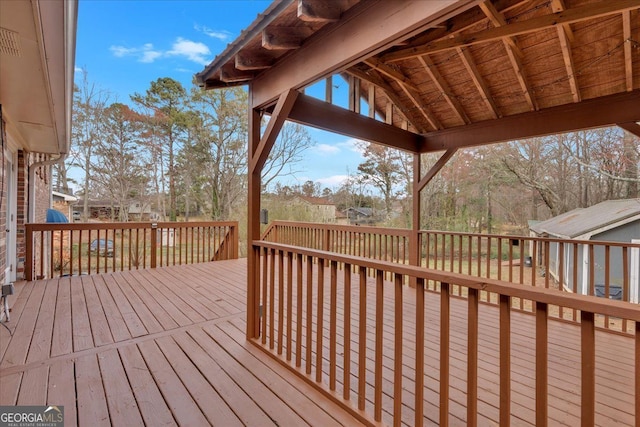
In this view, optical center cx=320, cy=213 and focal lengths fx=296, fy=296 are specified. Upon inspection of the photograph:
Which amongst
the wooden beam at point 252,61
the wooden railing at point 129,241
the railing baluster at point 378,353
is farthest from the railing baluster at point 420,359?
the wooden railing at point 129,241

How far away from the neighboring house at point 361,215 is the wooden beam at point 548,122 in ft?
26.8

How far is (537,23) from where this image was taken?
2.35 meters

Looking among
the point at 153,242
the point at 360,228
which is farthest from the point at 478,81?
the point at 153,242

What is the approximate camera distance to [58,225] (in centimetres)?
499

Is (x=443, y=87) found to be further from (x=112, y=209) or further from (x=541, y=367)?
(x=112, y=209)

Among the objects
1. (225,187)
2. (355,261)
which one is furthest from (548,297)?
(225,187)

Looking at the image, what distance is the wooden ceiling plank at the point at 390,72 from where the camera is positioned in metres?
3.30

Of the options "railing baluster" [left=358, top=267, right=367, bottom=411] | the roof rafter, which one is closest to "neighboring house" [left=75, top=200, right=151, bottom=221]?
"railing baluster" [left=358, top=267, right=367, bottom=411]

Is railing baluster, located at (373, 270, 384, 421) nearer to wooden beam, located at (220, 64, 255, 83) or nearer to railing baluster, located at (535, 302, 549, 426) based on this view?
railing baluster, located at (535, 302, 549, 426)

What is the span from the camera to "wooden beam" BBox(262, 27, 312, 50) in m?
2.19

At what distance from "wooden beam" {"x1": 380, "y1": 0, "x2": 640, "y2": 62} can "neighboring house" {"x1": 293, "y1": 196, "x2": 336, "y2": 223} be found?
339 inches

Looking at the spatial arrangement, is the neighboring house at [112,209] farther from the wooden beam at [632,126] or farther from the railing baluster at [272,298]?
the wooden beam at [632,126]

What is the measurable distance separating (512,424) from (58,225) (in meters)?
6.51

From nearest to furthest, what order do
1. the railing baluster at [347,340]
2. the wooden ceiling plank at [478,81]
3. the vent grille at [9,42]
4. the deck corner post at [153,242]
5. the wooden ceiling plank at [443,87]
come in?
the vent grille at [9,42]
the railing baluster at [347,340]
the wooden ceiling plank at [478,81]
the wooden ceiling plank at [443,87]
the deck corner post at [153,242]
